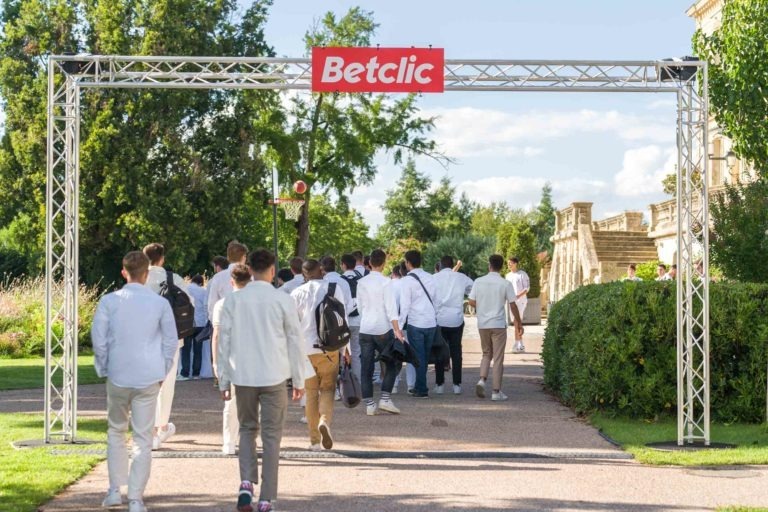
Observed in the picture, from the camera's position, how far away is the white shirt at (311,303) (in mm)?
10586

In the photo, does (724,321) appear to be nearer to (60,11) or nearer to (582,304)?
(582,304)

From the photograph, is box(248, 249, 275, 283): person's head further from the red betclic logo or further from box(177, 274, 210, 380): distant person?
box(177, 274, 210, 380): distant person

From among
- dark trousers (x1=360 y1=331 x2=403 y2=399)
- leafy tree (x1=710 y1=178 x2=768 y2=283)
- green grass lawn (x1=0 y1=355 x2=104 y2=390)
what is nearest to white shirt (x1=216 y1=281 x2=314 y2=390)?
dark trousers (x1=360 y1=331 x2=403 y2=399)

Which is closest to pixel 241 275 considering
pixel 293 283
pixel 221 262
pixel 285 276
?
pixel 293 283

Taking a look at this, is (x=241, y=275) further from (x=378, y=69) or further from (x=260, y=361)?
(x=378, y=69)

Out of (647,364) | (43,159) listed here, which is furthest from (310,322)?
(43,159)

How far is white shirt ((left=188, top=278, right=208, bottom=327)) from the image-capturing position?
1805 cm

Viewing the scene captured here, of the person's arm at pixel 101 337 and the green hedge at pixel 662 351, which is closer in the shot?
the person's arm at pixel 101 337

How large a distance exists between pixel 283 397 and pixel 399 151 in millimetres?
37796

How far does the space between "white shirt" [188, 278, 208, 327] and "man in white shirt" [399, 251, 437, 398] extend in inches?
167

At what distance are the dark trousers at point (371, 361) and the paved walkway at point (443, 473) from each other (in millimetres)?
381

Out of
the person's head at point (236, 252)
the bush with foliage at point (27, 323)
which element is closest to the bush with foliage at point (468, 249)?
the bush with foliage at point (27, 323)

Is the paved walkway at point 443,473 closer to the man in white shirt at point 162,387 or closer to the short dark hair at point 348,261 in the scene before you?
the man in white shirt at point 162,387

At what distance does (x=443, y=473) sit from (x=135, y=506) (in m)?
2.93
